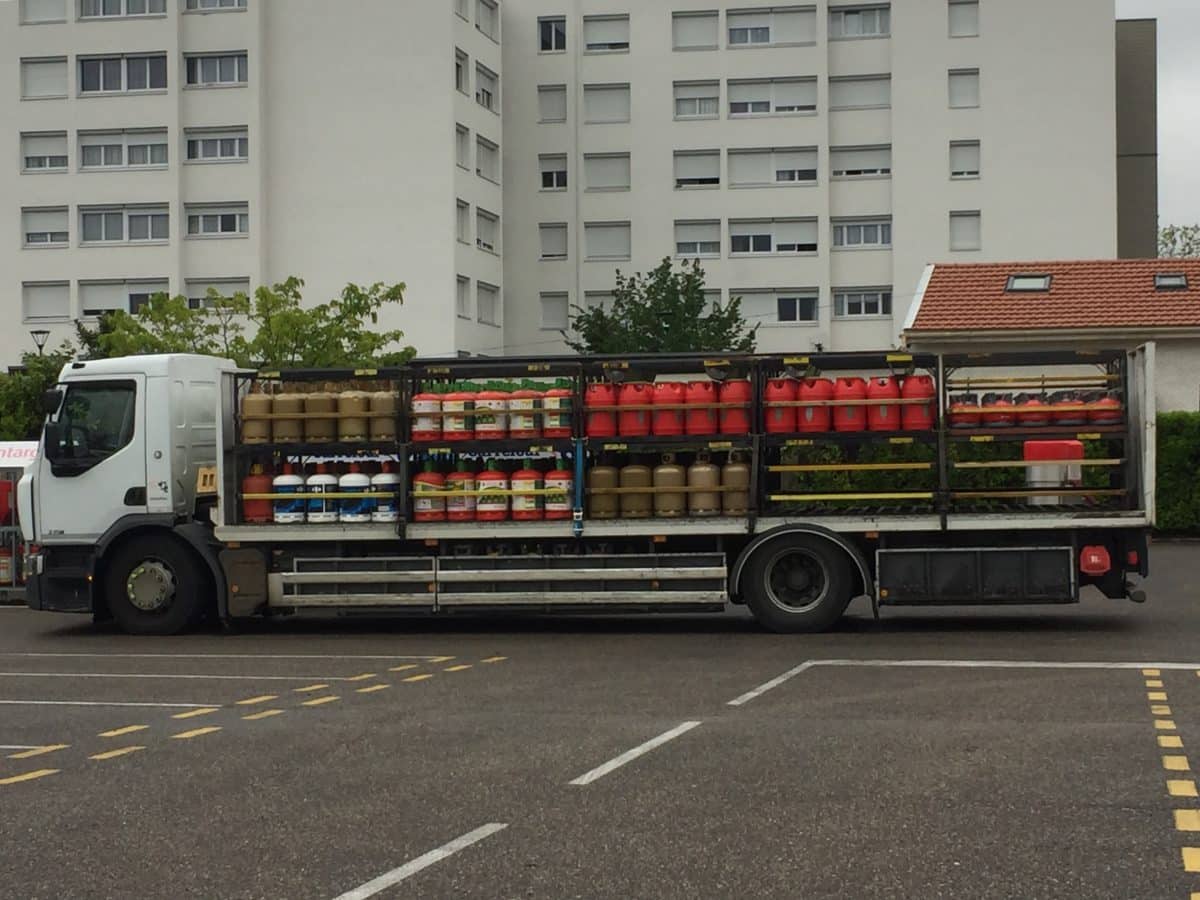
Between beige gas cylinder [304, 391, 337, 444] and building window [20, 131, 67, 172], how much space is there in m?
46.5

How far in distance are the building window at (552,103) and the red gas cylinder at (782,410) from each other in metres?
49.5

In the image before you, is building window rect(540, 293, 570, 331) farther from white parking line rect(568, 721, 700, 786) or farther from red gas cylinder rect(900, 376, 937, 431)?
white parking line rect(568, 721, 700, 786)

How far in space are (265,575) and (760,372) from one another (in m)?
5.79

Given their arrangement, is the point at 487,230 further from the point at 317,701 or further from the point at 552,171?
the point at 317,701

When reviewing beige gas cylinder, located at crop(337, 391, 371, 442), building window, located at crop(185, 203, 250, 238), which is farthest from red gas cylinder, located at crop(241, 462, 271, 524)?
building window, located at crop(185, 203, 250, 238)

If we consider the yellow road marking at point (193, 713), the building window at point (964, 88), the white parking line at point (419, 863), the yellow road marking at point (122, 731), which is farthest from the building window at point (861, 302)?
the white parking line at point (419, 863)

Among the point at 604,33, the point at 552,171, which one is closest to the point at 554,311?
the point at 552,171

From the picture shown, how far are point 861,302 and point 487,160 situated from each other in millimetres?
14378

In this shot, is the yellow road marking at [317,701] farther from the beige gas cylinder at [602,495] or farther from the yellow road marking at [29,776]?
the beige gas cylinder at [602,495]

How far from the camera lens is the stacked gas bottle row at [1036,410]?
18.5 m

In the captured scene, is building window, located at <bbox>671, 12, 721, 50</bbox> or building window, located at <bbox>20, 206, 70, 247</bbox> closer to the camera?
building window, located at <bbox>20, 206, 70, 247</bbox>

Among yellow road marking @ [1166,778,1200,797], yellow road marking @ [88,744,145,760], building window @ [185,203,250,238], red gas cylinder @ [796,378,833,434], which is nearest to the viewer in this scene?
yellow road marking @ [1166,778,1200,797]

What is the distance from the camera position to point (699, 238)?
218 ft

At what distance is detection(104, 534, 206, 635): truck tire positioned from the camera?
64.9 ft
